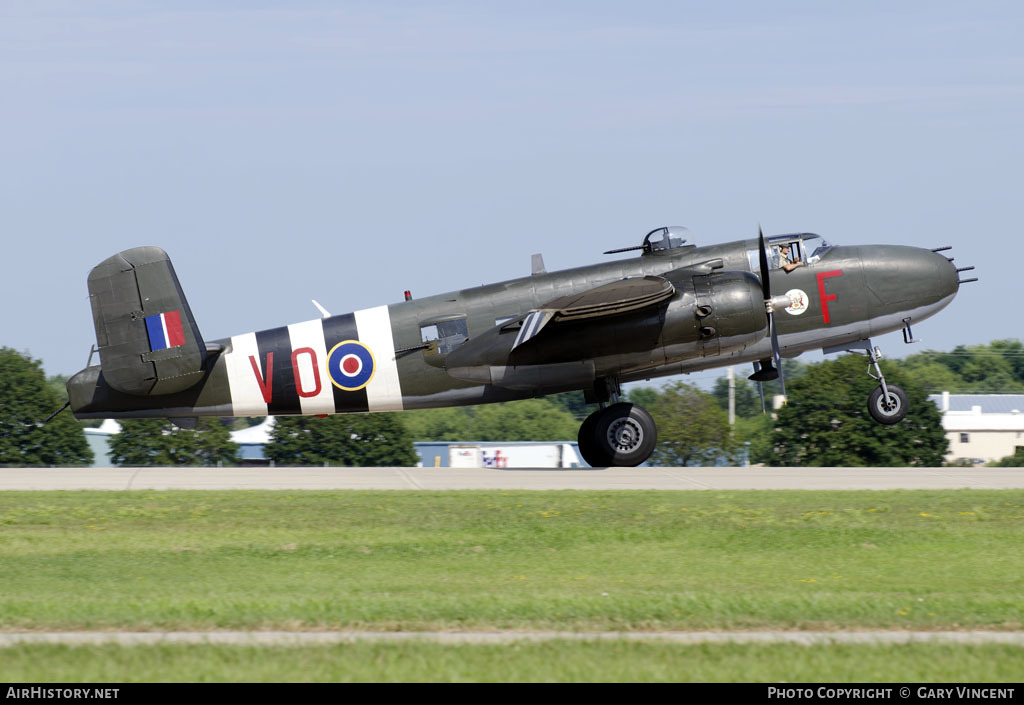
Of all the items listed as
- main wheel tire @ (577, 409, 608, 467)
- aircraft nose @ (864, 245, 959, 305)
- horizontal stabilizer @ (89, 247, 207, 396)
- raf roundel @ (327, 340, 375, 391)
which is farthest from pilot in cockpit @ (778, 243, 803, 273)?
horizontal stabilizer @ (89, 247, 207, 396)

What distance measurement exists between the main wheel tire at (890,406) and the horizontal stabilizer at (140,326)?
14.2 m

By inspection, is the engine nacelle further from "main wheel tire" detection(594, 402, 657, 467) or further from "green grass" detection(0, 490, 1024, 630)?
"green grass" detection(0, 490, 1024, 630)

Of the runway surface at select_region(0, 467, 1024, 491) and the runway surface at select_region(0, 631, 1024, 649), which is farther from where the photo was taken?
the runway surface at select_region(0, 467, 1024, 491)

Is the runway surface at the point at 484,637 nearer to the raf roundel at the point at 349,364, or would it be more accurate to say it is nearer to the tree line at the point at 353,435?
the raf roundel at the point at 349,364

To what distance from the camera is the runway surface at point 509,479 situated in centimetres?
2005

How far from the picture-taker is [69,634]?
9578 mm

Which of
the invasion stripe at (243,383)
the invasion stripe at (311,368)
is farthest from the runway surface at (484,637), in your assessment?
the invasion stripe at (243,383)

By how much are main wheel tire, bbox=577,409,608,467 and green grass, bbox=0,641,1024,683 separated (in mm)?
13580

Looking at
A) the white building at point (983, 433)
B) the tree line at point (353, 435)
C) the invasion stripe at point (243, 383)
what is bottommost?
the white building at point (983, 433)

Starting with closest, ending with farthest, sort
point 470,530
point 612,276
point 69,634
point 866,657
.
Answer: point 866,657, point 69,634, point 470,530, point 612,276

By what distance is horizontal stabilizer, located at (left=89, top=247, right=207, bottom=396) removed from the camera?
22.9 metres
